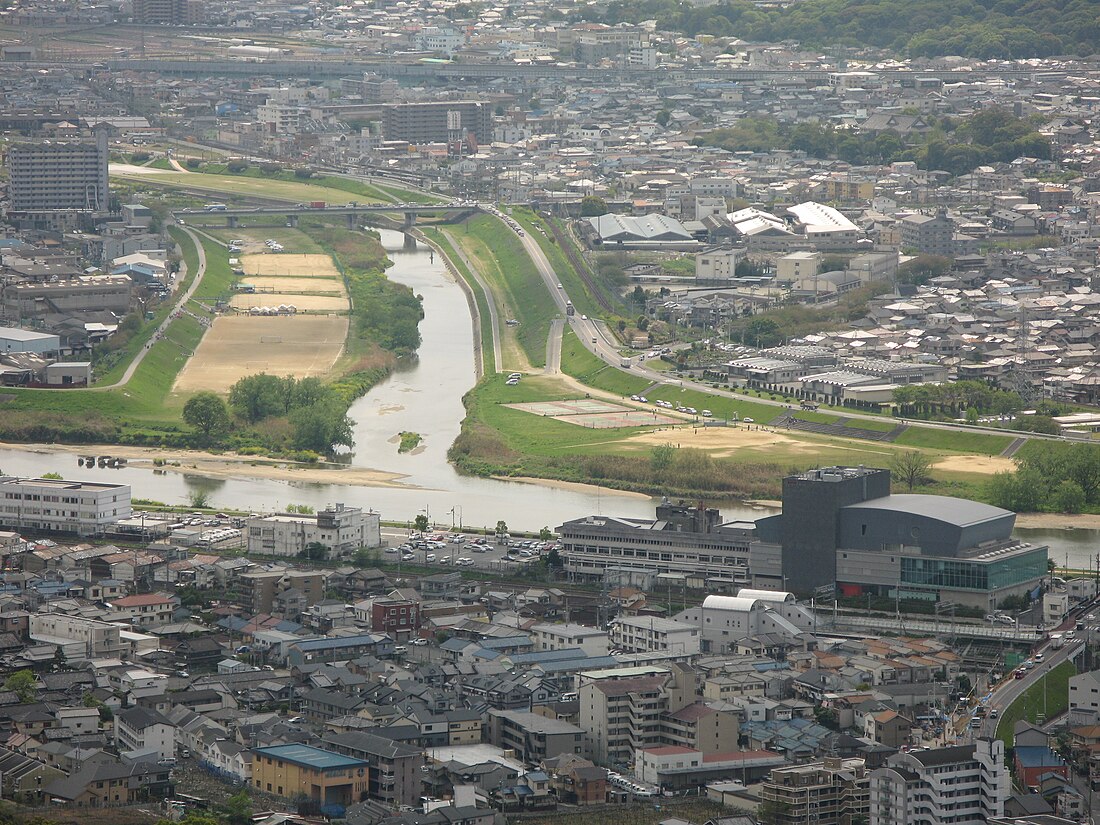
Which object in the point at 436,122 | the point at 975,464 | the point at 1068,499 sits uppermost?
the point at 436,122

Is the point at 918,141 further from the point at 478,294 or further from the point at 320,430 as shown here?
the point at 320,430

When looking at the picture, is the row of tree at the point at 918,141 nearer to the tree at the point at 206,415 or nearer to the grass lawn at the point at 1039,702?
the tree at the point at 206,415

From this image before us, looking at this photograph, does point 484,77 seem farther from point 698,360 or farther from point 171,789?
point 171,789

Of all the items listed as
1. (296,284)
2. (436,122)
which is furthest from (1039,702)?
(436,122)

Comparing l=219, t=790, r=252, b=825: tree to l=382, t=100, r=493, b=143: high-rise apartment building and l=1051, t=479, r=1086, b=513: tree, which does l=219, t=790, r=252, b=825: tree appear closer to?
l=1051, t=479, r=1086, b=513: tree

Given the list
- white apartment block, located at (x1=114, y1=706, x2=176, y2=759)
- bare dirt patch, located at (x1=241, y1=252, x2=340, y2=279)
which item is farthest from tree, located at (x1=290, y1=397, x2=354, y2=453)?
bare dirt patch, located at (x1=241, y1=252, x2=340, y2=279)

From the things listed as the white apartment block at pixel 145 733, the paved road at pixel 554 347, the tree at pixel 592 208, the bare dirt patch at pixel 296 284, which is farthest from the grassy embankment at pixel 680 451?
the tree at pixel 592 208

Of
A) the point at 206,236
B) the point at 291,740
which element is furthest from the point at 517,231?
the point at 291,740
